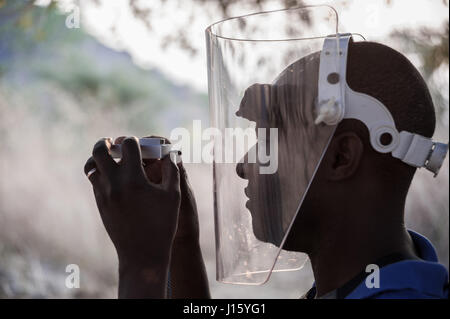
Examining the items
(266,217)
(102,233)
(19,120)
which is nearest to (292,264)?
(266,217)

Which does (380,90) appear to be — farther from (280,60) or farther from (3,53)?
(3,53)

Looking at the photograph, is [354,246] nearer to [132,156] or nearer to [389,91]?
[389,91]

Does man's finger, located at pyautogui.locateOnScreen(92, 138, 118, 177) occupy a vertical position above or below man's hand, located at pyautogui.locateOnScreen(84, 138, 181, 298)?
above

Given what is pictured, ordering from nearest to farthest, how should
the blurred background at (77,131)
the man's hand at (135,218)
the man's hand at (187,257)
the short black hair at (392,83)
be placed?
the man's hand at (135,218) → the short black hair at (392,83) → the man's hand at (187,257) → the blurred background at (77,131)

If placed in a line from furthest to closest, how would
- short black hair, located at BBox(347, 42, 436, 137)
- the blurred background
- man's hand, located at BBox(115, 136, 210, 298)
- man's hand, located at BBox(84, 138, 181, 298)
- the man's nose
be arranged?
the blurred background → man's hand, located at BBox(115, 136, 210, 298) → the man's nose → short black hair, located at BBox(347, 42, 436, 137) → man's hand, located at BBox(84, 138, 181, 298)

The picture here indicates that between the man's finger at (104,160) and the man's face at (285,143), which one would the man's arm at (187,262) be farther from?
the man's finger at (104,160)

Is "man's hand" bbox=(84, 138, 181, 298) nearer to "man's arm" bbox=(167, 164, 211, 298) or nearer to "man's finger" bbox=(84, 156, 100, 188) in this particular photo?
"man's finger" bbox=(84, 156, 100, 188)

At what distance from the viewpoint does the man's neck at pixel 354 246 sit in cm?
151

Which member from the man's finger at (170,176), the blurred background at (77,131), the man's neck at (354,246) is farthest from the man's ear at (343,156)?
the blurred background at (77,131)

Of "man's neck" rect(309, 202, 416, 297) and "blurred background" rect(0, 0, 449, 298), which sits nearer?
"man's neck" rect(309, 202, 416, 297)

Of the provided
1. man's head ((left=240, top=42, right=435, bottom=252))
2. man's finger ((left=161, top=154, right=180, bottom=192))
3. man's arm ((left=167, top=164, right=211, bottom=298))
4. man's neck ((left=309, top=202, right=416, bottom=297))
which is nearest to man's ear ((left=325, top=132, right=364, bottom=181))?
man's head ((left=240, top=42, right=435, bottom=252))

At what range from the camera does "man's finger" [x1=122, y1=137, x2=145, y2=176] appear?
1438mm

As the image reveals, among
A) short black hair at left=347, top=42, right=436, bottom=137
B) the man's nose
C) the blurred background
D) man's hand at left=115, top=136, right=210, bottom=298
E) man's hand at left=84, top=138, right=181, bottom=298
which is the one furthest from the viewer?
the blurred background

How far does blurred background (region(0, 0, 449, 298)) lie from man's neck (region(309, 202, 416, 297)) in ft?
10.2
